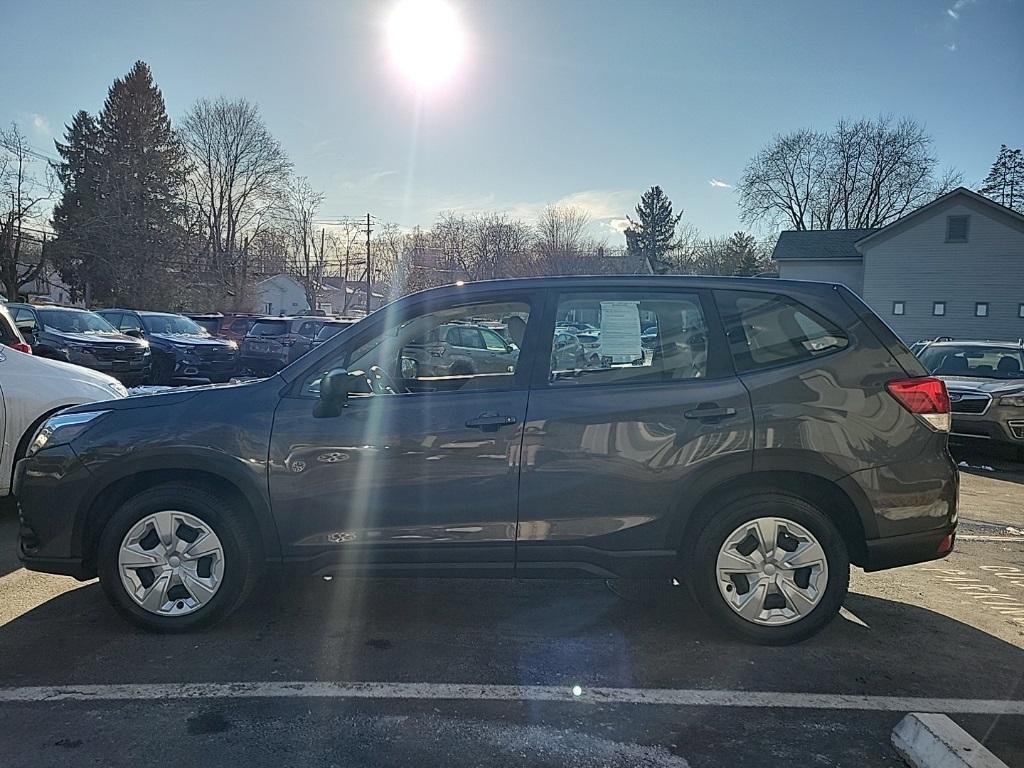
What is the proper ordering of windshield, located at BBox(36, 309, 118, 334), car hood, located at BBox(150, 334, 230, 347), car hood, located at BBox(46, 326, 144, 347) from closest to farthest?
car hood, located at BBox(46, 326, 144, 347), windshield, located at BBox(36, 309, 118, 334), car hood, located at BBox(150, 334, 230, 347)

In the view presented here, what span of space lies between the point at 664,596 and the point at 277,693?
2.30m

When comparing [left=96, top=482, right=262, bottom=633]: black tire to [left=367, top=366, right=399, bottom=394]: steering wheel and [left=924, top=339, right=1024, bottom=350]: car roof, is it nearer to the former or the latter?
[left=367, top=366, right=399, bottom=394]: steering wheel

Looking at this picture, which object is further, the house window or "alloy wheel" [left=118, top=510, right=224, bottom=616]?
the house window

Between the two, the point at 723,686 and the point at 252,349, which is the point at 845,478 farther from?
the point at 252,349

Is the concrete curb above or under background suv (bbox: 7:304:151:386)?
under

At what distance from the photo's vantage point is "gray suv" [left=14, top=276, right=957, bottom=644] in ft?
11.8

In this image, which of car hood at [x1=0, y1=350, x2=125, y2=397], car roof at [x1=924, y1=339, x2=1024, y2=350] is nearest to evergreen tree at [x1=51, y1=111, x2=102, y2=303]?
car hood at [x1=0, y1=350, x2=125, y2=397]

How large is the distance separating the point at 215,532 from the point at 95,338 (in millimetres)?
13793

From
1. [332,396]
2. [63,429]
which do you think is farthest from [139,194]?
[332,396]

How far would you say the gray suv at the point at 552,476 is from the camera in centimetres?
Result: 359

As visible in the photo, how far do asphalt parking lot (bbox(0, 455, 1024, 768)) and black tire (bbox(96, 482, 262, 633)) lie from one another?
13cm

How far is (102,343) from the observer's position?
600 inches

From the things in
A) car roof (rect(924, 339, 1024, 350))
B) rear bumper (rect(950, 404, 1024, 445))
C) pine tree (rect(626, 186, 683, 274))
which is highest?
pine tree (rect(626, 186, 683, 274))

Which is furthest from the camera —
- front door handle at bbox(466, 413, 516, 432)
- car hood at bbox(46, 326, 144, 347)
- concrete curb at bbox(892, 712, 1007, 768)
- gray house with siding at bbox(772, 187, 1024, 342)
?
gray house with siding at bbox(772, 187, 1024, 342)
